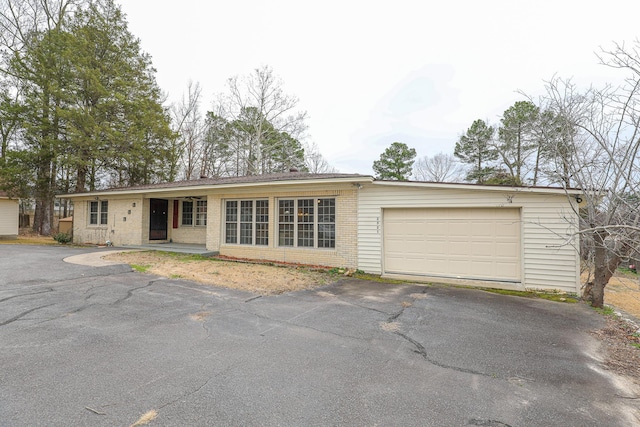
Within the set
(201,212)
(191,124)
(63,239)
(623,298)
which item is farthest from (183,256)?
(191,124)

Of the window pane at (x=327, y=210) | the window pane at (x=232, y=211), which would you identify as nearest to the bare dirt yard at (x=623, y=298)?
the window pane at (x=327, y=210)

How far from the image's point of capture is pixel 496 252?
796 centimetres

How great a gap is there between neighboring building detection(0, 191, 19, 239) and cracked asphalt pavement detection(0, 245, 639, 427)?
17251 millimetres

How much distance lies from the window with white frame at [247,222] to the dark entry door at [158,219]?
17.2ft

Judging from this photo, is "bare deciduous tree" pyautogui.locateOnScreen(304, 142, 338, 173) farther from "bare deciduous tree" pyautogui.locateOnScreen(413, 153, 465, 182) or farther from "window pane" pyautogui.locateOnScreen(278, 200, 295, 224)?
"window pane" pyautogui.locateOnScreen(278, 200, 295, 224)

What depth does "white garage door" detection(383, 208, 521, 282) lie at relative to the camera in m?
7.87

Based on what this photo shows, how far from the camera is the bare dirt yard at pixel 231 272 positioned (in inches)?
294

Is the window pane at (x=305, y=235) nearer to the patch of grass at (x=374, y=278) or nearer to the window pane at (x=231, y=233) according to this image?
the patch of grass at (x=374, y=278)

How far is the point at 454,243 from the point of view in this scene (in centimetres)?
839

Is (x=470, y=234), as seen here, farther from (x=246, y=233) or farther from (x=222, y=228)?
(x=222, y=228)

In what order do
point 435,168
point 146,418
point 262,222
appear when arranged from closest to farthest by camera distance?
1. point 146,418
2. point 262,222
3. point 435,168

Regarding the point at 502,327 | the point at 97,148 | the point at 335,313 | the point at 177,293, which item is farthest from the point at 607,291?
the point at 97,148

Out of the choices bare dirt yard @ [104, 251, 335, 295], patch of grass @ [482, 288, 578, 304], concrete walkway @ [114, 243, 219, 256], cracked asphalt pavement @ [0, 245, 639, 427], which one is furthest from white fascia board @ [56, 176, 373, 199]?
patch of grass @ [482, 288, 578, 304]

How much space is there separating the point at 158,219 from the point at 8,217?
37.3 feet
